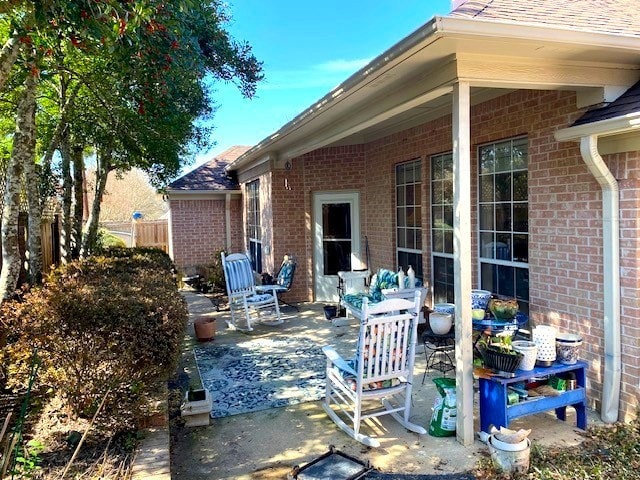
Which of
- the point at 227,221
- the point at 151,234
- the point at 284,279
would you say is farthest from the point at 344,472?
the point at 151,234

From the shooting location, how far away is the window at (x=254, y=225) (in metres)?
11.8

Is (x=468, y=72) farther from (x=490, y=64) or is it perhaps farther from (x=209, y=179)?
(x=209, y=179)

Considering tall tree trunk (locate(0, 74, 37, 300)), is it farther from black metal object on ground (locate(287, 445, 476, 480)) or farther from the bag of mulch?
the bag of mulch

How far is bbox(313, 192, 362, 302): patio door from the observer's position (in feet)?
32.3

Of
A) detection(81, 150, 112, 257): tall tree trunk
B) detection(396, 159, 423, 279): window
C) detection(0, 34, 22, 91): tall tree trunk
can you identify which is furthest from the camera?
detection(81, 150, 112, 257): tall tree trunk

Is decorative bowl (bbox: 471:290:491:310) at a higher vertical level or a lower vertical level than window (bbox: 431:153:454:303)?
lower

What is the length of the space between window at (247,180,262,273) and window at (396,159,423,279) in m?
4.20

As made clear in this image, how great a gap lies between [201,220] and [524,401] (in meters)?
11.8

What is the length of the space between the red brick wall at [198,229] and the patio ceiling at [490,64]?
9.70 m

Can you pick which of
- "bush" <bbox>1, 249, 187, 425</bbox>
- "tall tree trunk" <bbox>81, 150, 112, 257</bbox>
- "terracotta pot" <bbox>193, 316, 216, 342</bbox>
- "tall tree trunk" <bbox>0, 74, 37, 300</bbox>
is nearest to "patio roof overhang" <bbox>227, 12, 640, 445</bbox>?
"bush" <bbox>1, 249, 187, 425</bbox>

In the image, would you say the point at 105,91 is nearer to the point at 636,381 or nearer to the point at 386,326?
the point at 386,326

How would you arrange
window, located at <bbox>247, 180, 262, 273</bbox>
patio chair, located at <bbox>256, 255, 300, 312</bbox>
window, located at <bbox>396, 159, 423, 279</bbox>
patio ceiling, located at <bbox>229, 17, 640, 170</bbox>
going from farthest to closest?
window, located at <bbox>247, 180, 262, 273</bbox>
patio chair, located at <bbox>256, 255, 300, 312</bbox>
window, located at <bbox>396, 159, 423, 279</bbox>
patio ceiling, located at <bbox>229, 17, 640, 170</bbox>

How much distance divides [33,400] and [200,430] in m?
1.36

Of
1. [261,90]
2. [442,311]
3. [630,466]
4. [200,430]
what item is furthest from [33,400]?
[261,90]
